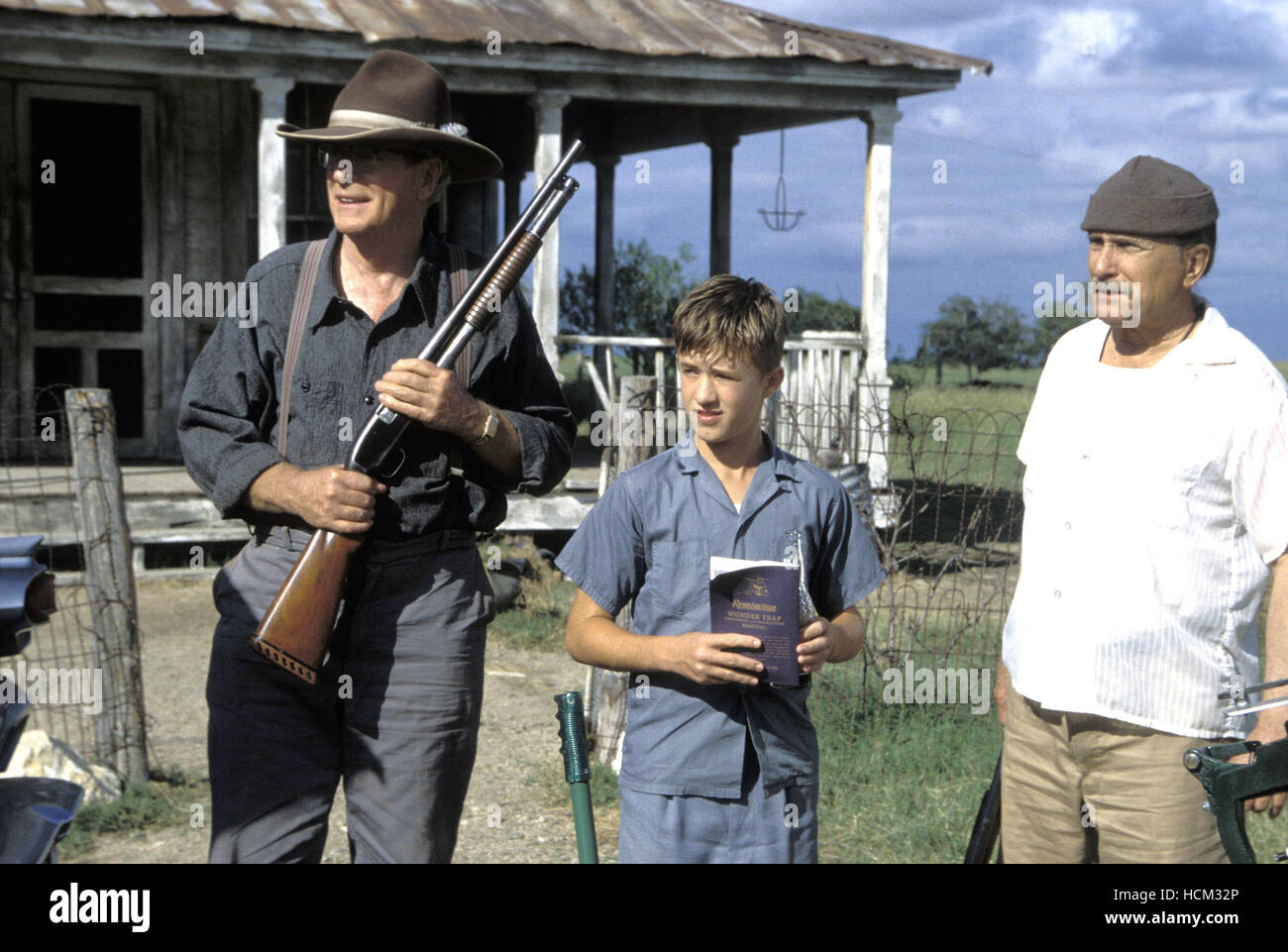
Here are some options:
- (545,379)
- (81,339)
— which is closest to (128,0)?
(81,339)

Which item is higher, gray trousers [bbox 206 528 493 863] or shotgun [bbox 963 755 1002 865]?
gray trousers [bbox 206 528 493 863]

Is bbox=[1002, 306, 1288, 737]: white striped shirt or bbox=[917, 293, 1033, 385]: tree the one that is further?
bbox=[917, 293, 1033, 385]: tree

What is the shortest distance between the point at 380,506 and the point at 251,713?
51 centimetres

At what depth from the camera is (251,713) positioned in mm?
2861

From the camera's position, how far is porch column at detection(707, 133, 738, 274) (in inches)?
542

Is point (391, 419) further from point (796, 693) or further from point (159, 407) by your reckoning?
point (159, 407)

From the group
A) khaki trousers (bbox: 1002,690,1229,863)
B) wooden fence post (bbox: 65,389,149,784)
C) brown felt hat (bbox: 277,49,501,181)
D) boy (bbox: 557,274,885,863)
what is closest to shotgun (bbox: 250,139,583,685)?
brown felt hat (bbox: 277,49,501,181)

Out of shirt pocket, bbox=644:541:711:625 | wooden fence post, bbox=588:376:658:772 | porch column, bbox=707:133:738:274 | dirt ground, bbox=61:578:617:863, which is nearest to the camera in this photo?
shirt pocket, bbox=644:541:711:625

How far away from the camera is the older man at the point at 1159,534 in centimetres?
279

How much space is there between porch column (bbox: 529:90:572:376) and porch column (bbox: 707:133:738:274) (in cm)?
366

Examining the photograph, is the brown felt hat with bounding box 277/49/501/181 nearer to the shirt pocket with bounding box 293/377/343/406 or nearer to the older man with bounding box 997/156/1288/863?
the shirt pocket with bounding box 293/377/343/406

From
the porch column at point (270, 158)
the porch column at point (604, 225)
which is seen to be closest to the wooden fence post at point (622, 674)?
the porch column at point (270, 158)
